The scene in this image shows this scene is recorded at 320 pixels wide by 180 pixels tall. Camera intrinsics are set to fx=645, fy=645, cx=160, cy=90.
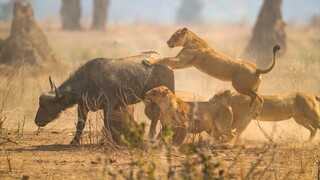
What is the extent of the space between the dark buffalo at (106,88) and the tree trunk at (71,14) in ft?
119

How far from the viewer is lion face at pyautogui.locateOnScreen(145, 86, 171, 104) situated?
988 centimetres

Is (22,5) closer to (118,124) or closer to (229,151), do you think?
(118,124)

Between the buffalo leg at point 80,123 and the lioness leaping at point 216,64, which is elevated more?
the lioness leaping at point 216,64

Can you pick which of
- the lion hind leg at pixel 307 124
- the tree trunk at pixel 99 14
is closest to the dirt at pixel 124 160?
the lion hind leg at pixel 307 124

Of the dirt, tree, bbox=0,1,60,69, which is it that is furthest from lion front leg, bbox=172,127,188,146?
tree, bbox=0,1,60,69

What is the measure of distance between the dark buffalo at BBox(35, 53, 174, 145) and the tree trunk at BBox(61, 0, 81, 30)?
1424 inches

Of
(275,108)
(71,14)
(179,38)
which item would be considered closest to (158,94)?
(179,38)

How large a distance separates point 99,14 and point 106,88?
38681 millimetres

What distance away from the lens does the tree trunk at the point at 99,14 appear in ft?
157

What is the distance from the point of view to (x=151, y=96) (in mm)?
9930

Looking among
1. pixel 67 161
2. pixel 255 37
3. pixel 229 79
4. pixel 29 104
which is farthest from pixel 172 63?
pixel 255 37

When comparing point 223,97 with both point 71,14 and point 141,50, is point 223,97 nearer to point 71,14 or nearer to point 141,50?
point 141,50

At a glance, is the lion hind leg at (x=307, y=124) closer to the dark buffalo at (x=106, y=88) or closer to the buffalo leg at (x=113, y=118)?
the dark buffalo at (x=106, y=88)

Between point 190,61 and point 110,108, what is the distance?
1.49 metres
